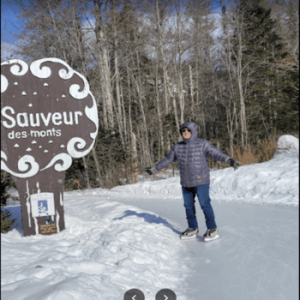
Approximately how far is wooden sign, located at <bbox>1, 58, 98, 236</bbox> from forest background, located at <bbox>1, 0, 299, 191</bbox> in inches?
13.6

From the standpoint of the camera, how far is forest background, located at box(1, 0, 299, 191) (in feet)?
28.1

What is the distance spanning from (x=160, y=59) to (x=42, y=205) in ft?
37.8

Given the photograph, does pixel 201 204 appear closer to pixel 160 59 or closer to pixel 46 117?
pixel 46 117

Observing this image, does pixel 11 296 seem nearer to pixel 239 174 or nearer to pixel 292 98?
pixel 239 174

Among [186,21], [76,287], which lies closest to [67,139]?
[76,287]

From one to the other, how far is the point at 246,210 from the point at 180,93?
30.9 feet

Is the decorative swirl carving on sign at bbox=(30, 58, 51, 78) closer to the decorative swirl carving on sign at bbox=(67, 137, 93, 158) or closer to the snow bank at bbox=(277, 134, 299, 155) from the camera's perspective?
the decorative swirl carving on sign at bbox=(67, 137, 93, 158)

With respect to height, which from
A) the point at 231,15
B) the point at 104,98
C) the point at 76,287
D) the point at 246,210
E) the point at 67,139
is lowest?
the point at 246,210

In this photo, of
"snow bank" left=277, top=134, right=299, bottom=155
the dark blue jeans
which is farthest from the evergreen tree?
the dark blue jeans

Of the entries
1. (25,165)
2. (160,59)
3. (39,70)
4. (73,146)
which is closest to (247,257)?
(73,146)

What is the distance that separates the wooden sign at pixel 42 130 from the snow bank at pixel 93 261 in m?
0.41

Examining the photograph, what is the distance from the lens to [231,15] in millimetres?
15312

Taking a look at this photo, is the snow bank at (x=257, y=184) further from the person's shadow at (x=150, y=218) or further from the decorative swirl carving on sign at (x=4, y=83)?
the decorative swirl carving on sign at (x=4, y=83)

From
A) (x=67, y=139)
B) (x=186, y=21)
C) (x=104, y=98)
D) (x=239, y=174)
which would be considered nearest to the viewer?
(x=67, y=139)
